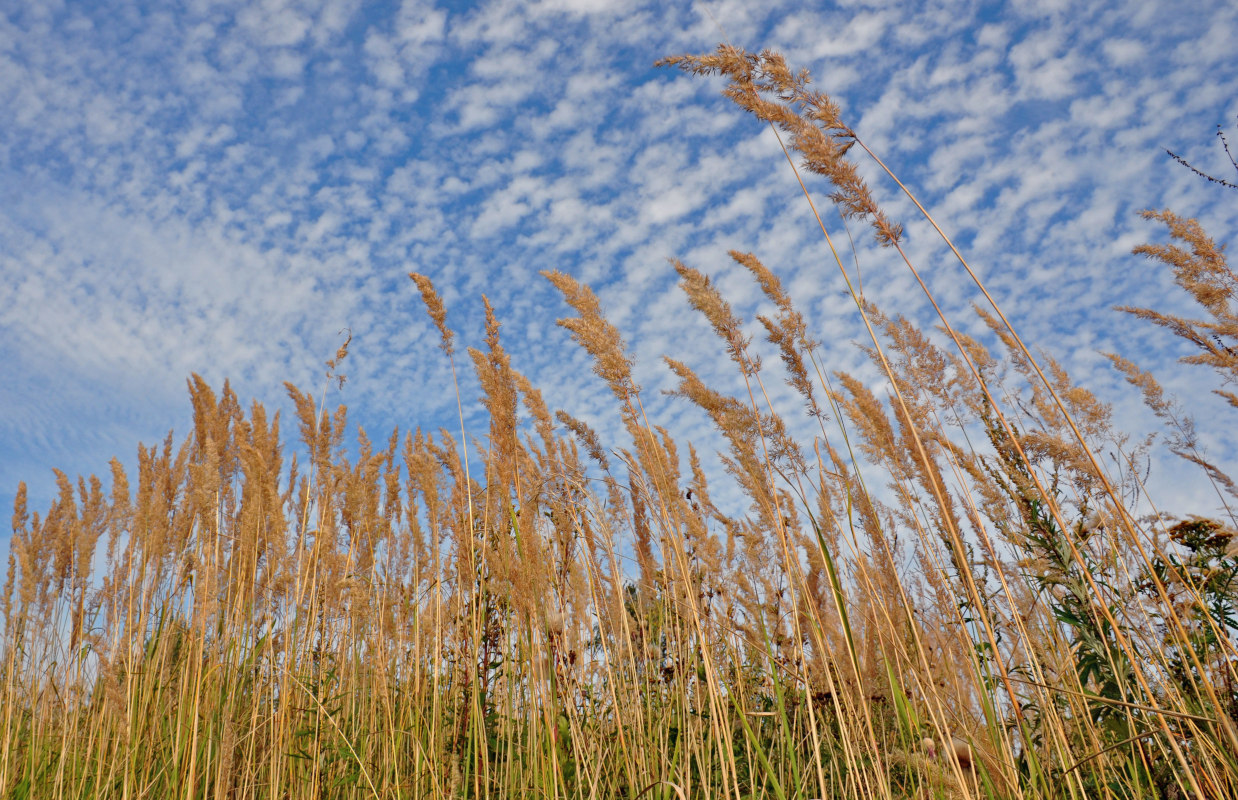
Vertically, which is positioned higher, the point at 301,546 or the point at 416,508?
the point at 416,508

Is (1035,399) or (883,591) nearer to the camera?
(883,591)

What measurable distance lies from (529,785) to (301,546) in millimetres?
1361

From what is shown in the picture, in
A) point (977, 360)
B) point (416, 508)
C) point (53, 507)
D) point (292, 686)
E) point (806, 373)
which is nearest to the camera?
point (806, 373)

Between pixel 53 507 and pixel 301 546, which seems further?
pixel 53 507

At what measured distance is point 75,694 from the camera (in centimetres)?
317

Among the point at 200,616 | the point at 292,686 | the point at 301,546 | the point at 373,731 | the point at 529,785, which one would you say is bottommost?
the point at 529,785

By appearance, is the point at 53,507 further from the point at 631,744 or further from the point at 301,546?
the point at 631,744

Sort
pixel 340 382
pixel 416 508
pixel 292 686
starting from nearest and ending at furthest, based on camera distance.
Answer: pixel 292 686
pixel 340 382
pixel 416 508

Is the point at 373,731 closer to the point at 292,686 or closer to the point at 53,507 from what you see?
the point at 292,686

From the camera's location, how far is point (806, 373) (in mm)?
2201

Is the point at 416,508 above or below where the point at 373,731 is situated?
above

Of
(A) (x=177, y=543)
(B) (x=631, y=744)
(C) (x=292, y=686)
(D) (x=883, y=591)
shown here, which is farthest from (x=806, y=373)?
(A) (x=177, y=543)

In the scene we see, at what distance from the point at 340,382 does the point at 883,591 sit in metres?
2.48

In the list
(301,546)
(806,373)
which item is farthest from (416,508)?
(806,373)
